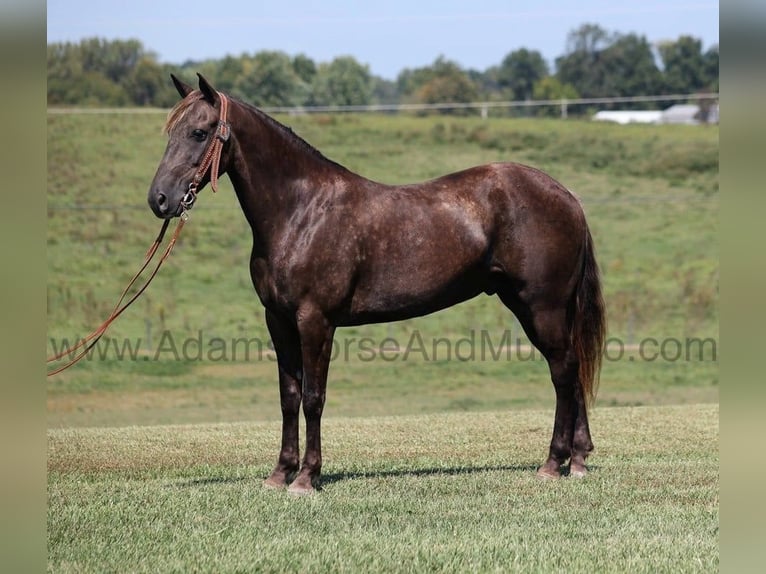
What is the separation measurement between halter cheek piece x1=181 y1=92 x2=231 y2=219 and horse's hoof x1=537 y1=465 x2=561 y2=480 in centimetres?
313

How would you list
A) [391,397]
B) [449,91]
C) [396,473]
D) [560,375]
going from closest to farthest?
[560,375] < [396,473] < [391,397] < [449,91]

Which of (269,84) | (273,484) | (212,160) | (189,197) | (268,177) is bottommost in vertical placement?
(273,484)

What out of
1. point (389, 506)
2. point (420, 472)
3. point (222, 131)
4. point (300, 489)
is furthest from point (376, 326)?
point (389, 506)

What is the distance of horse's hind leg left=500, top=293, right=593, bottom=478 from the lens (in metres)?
7.50

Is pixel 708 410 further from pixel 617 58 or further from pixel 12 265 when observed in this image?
pixel 617 58

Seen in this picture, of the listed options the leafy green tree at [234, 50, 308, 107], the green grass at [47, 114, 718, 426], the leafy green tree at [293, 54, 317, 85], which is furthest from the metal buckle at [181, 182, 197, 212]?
the leafy green tree at [293, 54, 317, 85]

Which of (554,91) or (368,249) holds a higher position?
(554,91)

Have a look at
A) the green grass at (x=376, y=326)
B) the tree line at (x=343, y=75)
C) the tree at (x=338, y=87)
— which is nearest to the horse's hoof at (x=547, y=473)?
the green grass at (x=376, y=326)

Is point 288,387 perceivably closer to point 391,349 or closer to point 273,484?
point 273,484

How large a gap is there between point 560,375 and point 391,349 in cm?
1568

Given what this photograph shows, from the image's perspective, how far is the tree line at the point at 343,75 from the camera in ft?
163

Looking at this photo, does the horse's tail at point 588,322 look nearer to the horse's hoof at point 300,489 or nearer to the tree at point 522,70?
the horse's hoof at point 300,489

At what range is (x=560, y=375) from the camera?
7566 millimetres

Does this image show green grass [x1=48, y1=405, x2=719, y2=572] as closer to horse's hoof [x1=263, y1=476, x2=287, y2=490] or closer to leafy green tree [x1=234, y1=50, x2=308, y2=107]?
horse's hoof [x1=263, y1=476, x2=287, y2=490]
